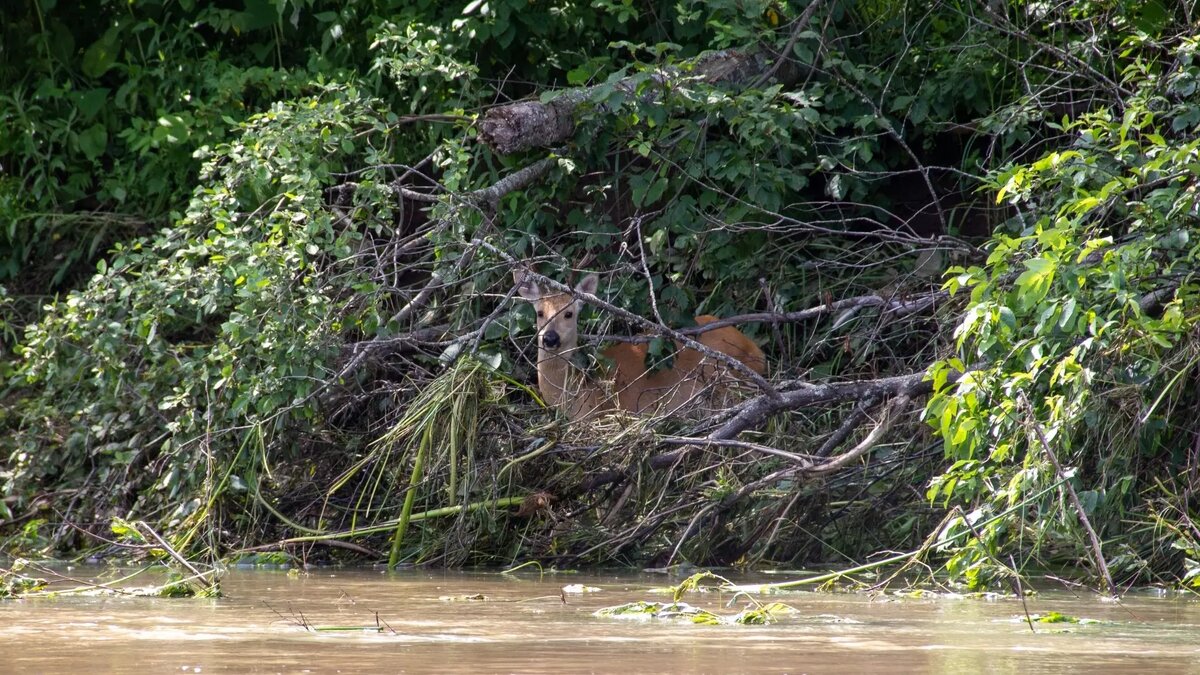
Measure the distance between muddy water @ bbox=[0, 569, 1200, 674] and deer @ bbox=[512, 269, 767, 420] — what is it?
2080 mm

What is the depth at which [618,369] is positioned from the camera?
29.5ft

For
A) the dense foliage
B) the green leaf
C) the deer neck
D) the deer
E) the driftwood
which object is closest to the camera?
the dense foliage

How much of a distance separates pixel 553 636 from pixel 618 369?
16.2ft

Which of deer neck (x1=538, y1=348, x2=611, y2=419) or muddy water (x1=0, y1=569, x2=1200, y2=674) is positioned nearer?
muddy water (x1=0, y1=569, x2=1200, y2=674)

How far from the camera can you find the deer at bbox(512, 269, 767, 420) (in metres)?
7.53

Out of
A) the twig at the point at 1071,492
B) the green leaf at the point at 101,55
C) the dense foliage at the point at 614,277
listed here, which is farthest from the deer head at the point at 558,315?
the green leaf at the point at 101,55

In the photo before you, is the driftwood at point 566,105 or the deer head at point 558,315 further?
the deer head at point 558,315

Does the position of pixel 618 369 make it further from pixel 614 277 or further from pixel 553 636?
pixel 553 636

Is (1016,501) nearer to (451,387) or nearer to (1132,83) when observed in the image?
(451,387)

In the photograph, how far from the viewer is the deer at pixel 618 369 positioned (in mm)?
7531

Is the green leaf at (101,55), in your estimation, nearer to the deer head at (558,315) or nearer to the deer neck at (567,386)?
the deer head at (558,315)

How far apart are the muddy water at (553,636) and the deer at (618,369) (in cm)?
208

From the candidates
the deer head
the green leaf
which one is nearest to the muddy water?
the deer head

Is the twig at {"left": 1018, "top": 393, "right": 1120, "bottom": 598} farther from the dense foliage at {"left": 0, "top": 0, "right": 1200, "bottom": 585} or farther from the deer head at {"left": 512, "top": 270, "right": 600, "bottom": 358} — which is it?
the deer head at {"left": 512, "top": 270, "right": 600, "bottom": 358}
